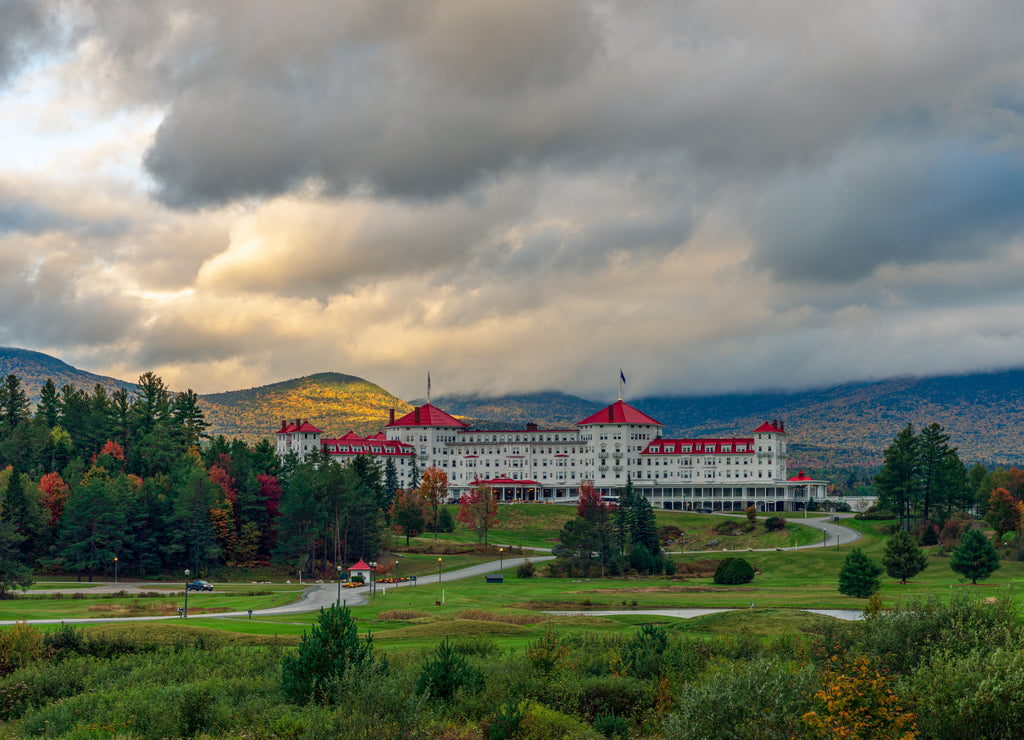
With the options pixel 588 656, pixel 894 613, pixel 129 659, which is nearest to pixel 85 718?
pixel 129 659

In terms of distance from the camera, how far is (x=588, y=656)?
38.1 m

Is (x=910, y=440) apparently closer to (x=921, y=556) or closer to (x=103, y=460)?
(x=921, y=556)

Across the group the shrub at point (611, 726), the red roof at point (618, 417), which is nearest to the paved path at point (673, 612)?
the shrub at point (611, 726)

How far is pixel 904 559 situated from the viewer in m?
83.9

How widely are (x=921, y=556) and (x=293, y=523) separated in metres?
70.8

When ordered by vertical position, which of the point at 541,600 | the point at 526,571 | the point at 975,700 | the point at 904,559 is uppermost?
the point at 975,700

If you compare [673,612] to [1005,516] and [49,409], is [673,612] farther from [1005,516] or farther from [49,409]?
[49,409]

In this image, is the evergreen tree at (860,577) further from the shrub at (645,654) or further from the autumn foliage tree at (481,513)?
the autumn foliage tree at (481,513)

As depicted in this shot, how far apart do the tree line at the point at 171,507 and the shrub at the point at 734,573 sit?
149ft

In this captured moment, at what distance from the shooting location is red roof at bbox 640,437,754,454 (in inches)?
6850

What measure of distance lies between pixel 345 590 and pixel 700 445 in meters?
100

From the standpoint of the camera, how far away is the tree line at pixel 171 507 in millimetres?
106562

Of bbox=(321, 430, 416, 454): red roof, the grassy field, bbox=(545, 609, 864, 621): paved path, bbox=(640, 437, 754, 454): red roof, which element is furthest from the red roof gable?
bbox=(545, 609, 864, 621): paved path

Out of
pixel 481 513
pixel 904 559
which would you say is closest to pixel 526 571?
pixel 481 513
